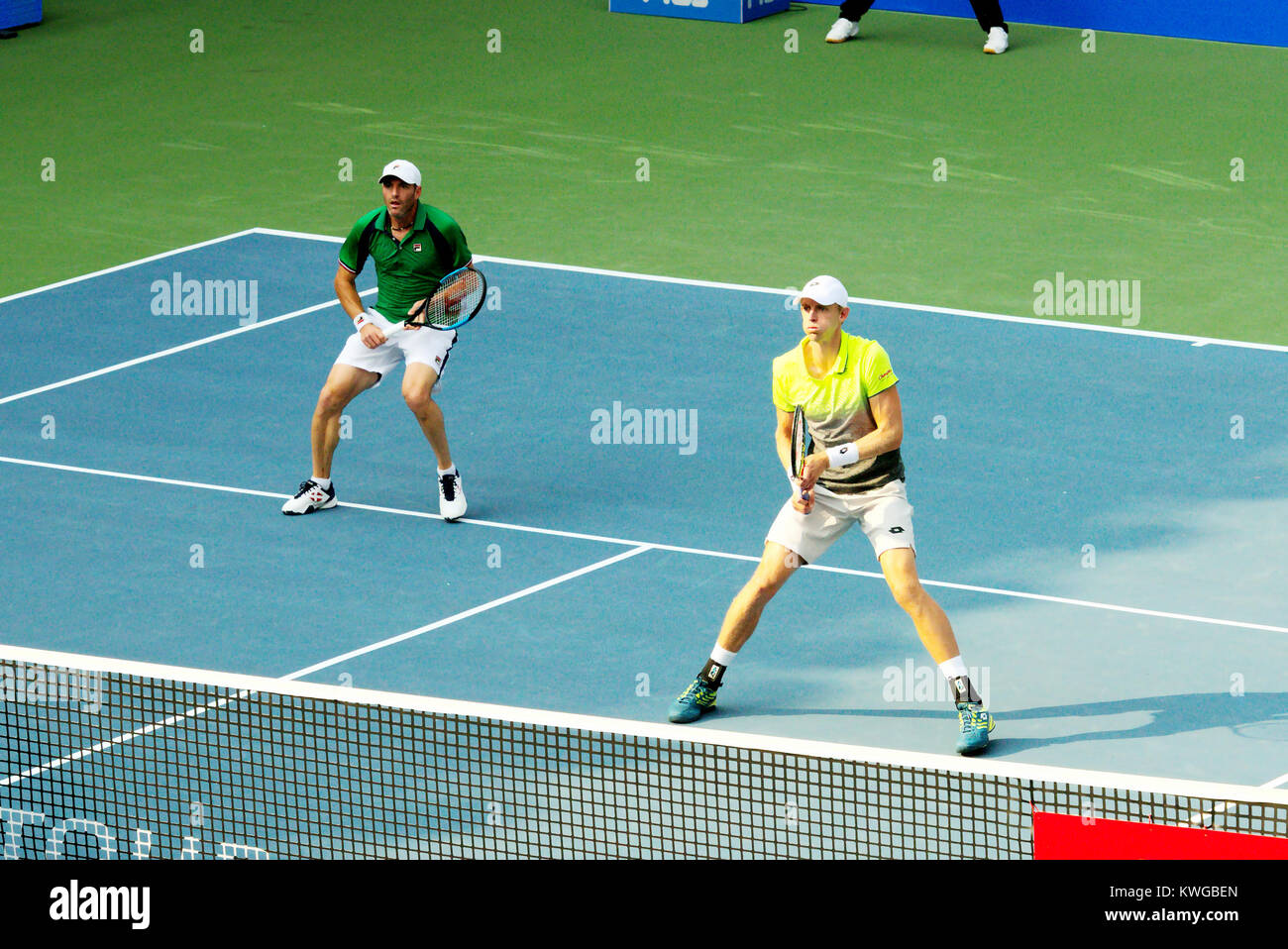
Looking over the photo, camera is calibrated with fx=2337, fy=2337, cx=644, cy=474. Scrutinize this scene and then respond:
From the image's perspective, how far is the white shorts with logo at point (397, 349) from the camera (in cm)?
1307

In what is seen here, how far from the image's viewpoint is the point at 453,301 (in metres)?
13.1

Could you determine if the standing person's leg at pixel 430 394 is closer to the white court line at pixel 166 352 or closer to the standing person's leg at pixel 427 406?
the standing person's leg at pixel 427 406

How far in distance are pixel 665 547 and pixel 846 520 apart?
2613mm

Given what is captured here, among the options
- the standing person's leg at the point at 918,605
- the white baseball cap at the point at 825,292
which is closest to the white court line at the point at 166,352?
the white baseball cap at the point at 825,292

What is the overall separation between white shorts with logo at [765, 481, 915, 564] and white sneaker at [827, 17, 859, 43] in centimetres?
1673

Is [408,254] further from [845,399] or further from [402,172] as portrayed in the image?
[845,399]

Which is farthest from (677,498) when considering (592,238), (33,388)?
(592,238)

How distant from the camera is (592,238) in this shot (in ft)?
63.1

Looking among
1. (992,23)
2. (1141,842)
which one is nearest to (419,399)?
(1141,842)

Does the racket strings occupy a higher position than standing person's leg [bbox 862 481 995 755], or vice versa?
the racket strings

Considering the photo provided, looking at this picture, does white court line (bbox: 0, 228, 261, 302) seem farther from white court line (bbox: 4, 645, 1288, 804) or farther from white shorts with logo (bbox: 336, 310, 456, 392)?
white court line (bbox: 4, 645, 1288, 804)

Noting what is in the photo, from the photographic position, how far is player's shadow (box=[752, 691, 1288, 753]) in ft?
33.0

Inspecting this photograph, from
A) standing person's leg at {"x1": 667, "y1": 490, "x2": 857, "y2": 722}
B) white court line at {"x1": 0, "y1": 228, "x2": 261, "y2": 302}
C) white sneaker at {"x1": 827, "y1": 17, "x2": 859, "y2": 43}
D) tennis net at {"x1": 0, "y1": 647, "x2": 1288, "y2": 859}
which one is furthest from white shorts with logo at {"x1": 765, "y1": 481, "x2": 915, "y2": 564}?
white sneaker at {"x1": 827, "y1": 17, "x2": 859, "y2": 43}

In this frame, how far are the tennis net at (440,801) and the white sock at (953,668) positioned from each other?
0.50 m
